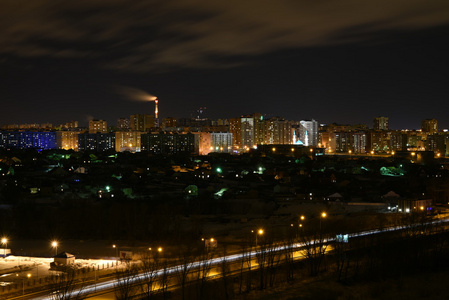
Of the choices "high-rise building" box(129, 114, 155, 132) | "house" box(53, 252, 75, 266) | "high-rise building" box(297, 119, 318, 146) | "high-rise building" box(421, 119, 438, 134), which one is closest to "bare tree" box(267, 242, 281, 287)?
"house" box(53, 252, 75, 266)

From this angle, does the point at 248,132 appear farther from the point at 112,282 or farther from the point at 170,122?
the point at 112,282

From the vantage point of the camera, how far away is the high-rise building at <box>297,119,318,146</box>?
4894cm

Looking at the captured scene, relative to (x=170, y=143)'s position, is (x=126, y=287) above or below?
below

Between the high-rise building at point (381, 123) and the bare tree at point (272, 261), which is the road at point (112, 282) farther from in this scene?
the high-rise building at point (381, 123)

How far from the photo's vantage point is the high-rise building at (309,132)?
48.9m

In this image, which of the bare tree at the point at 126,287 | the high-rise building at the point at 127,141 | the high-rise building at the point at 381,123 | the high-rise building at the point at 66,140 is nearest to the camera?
the bare tree at the point at 126,287

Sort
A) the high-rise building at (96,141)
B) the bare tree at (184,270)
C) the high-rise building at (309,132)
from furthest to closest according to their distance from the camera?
the high-rise building at (309,132), the high-rise building at (96,141), the bare tree at (184,270)

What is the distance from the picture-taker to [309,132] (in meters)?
49.8

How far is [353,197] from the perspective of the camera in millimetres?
14992

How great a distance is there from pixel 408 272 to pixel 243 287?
3.12 metres

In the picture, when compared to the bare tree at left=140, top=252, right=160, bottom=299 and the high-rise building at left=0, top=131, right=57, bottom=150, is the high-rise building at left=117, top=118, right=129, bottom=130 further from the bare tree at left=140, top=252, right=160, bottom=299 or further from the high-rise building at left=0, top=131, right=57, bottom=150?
the bare tree at left=140, top=252, right=160, bottom=299

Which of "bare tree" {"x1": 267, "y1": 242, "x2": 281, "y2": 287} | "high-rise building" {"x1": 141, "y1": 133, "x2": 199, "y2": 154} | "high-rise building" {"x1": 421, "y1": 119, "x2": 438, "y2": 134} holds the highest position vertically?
"high-rise building" {"x1": 421, "y1": 119, "x2": 438, "y2": 134}

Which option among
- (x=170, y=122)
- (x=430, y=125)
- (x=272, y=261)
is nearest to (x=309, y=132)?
(x=430, y=125)

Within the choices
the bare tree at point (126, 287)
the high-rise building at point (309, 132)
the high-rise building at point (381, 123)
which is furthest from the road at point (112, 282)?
the high-rise building at point (381, 123)
